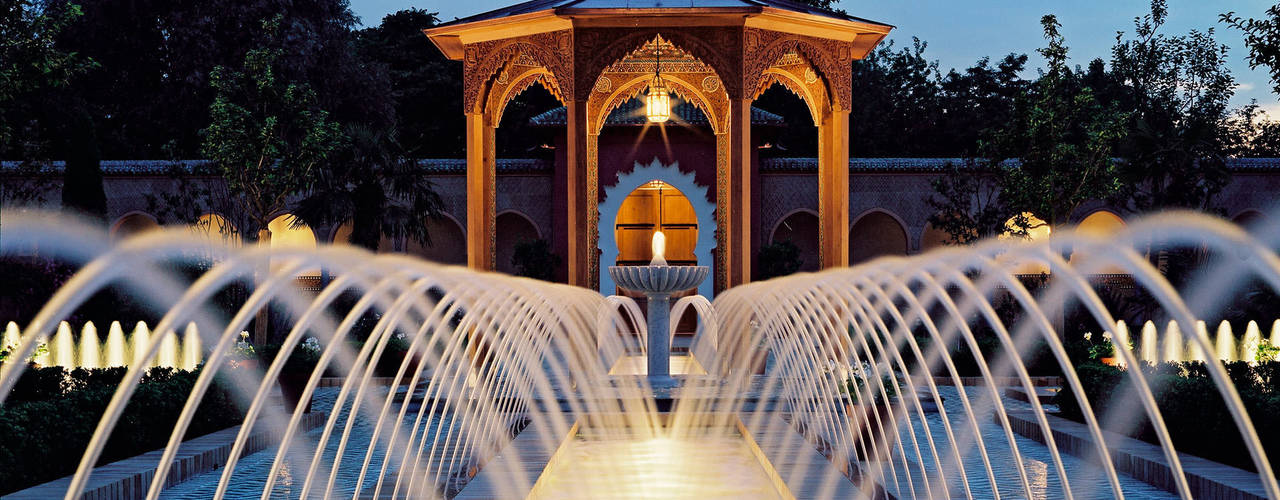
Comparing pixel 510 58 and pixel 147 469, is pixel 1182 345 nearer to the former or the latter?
pixel 510 58

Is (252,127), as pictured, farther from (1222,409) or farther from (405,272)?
(1222,409)

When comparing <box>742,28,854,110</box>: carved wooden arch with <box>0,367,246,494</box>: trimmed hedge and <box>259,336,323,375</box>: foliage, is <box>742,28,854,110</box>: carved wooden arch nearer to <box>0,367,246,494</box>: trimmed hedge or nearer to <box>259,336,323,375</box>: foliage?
<box>259,336,323,375</box>: foliage

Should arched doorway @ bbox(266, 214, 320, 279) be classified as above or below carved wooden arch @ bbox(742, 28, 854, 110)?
below

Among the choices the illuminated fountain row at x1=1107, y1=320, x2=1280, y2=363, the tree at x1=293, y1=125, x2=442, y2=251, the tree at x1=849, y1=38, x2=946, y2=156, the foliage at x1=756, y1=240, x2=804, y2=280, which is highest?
the tree at x1=849, y1=38, x2=946, y2=156

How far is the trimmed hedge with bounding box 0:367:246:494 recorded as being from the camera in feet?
19.7

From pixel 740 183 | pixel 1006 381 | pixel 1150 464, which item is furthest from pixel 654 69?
pixel 1150 464

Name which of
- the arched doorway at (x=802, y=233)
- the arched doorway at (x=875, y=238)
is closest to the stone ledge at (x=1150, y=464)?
the arched doorway at (x=802, y=233)

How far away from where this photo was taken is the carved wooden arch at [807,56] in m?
12.6

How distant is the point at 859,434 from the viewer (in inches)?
270

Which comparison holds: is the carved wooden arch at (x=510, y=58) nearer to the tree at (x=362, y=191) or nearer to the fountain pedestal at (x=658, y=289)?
the fountain pedestal at (x=658, y=289)

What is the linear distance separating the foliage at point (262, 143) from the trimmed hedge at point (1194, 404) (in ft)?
40.1

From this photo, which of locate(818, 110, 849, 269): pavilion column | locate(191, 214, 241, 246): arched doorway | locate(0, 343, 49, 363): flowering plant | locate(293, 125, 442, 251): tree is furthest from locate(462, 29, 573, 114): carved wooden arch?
locate(191, 214, 241, 246): arched doorway

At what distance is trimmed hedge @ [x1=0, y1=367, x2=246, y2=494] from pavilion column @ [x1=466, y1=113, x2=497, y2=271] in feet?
15.8

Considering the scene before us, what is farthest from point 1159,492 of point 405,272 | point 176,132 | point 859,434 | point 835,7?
point 835,7
